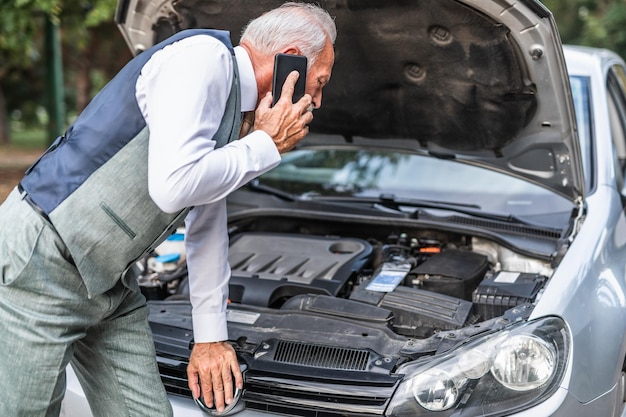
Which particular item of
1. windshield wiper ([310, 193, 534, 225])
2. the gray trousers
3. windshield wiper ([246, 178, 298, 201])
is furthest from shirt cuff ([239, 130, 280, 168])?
windshield wiper ([246, 178, 298, 201])

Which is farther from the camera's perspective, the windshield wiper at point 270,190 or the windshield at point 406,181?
the windshield wiper at point 270,190

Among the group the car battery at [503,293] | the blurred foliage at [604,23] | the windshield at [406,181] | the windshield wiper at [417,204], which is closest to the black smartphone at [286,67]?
the car battery at [503,293]

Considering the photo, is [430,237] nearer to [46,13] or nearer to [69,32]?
[46,13]

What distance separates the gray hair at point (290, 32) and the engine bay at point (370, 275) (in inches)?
39.9

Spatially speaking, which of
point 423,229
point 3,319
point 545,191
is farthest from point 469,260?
point 3,319

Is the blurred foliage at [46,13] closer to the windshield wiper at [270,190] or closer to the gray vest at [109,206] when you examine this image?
the windshield wiper at [270,190]

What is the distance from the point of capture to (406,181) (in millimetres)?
4004

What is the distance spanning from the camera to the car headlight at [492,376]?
86.0 inches

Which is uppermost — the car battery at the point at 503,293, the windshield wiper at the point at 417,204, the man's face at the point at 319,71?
the man's face at the point at 319,71

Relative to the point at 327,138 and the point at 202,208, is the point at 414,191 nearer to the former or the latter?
the point at 327,138

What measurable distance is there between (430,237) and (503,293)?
78cm

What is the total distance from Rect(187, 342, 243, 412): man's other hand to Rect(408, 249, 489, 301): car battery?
983 mm

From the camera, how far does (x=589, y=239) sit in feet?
9.26

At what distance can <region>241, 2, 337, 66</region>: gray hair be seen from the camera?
213 cm
